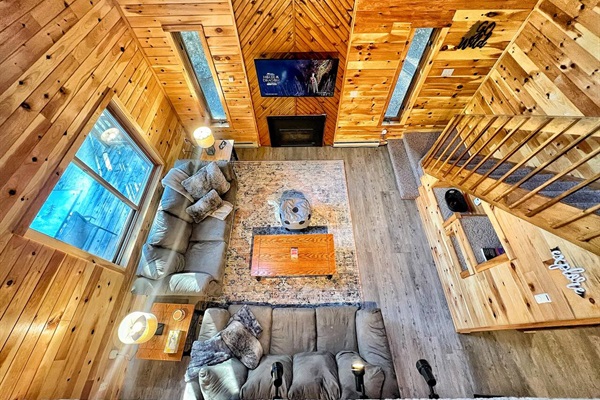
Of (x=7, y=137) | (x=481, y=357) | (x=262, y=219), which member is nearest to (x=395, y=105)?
(x=262, y=219)

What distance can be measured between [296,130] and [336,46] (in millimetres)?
1575

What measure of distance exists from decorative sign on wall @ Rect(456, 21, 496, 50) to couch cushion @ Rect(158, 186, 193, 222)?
4.54m

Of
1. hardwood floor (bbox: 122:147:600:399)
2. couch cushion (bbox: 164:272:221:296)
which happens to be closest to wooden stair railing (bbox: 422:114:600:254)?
hardwood floor (bbox: 122:147:600:399)

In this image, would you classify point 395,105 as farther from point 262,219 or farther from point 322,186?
point 262,219

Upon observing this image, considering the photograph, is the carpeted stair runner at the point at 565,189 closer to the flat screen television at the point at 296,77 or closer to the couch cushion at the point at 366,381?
the couch cushion at the point at 366,381

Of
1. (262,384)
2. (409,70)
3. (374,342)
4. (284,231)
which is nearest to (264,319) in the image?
(262,384)

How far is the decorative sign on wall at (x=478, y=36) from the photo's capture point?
336 centimetres

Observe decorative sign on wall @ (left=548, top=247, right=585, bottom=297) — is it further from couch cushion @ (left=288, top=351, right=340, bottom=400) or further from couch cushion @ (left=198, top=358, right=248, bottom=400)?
couch cushion @ (left=198, top=358, right=248, bottom=400)

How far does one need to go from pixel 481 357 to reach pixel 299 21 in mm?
4787

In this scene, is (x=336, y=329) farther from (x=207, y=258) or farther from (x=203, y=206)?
(x=203, y=206)

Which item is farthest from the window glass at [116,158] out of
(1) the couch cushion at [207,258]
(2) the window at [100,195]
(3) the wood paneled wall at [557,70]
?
(3) the wood paneled wall at [557,70]

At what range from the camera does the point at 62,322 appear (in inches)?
89.2

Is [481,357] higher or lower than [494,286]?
lower

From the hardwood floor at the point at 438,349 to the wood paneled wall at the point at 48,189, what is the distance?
80 cm
